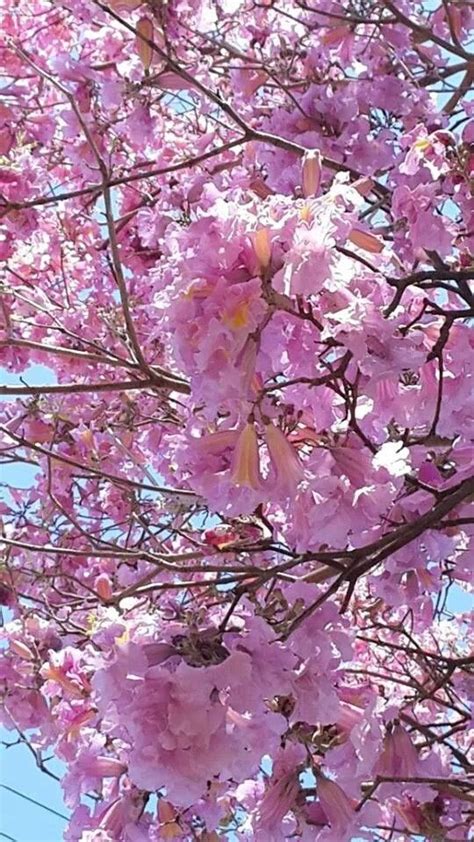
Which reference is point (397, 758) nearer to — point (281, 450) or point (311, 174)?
point (281, 450)

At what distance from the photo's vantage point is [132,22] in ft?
11.2

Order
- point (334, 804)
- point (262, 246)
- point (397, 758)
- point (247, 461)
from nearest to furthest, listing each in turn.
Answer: point (262, 246), point (247, 461), point (334, 804), point (397, 758)

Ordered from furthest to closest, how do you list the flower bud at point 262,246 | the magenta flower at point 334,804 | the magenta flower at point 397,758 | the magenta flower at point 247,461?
1. the magenta flower at point 397,758
2. the magenta flower at point 334,804
3. the magenta flower at point 247,461
4. the flower bud at point 262,246

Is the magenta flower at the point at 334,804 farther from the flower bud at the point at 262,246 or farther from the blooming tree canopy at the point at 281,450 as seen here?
the flower bud at the point at 262,246

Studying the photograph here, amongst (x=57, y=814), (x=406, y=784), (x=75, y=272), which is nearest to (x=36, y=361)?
(x=75, y=272)

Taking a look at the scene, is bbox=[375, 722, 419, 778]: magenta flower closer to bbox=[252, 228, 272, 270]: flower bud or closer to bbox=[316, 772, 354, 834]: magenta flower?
bbox=[316, 772, 354, 834]: magenta flower

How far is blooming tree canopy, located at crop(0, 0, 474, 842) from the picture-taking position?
60.9 inches

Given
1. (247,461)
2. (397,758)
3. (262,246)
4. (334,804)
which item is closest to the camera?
(262,246)

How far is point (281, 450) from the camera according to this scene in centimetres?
171

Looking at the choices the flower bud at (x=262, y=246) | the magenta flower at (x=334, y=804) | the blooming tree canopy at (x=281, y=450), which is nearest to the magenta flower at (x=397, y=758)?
the blooming tree canopy at (x=281, y=450)

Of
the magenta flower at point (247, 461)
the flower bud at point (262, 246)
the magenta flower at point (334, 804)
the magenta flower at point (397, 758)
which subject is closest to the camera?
the flower bud at point (262, 246)

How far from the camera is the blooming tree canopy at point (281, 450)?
1.55 m

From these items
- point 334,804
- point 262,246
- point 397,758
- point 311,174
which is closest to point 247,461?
point 262,246

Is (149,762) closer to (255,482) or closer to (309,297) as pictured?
(255,482)
